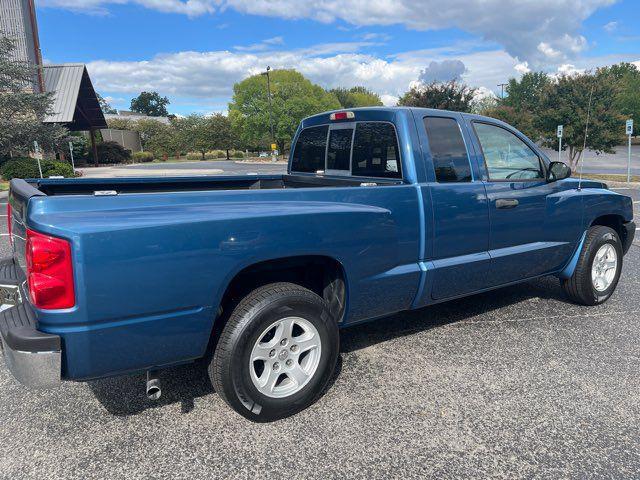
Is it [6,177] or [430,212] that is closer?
[430,212]

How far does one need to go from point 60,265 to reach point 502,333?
3.38 m

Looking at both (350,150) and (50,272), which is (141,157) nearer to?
(350,150)

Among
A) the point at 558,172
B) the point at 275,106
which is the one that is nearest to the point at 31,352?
the point at 558,172

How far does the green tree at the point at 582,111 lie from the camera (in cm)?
2164

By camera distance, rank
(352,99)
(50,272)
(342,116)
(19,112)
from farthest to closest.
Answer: (352,99)
(19,112)
(342,116)
(50,272)

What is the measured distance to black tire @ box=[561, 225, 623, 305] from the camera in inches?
178

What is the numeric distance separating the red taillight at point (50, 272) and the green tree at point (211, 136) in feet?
211

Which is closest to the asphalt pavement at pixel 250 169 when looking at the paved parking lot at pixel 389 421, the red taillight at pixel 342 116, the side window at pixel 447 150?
the red taillight at pixel 342 116

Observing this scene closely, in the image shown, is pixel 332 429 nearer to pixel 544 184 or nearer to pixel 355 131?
pixel 355 131

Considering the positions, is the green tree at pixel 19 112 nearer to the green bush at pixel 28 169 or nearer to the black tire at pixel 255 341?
the green bush at pixel 28 169

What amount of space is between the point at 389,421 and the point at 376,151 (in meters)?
1.95

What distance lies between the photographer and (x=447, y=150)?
3617 millimetres

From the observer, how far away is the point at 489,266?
3770 mm

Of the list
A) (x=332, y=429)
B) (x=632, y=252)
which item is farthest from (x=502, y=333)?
(x=632, y=252)
